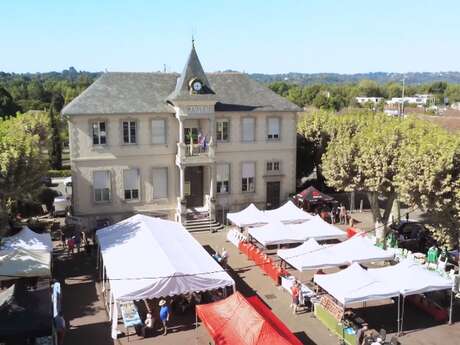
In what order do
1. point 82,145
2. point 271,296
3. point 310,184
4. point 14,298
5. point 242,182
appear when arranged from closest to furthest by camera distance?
point 14,298 < point 271,296 < point 82,145 < point 242,182 < point 310,184

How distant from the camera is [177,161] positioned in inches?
1226

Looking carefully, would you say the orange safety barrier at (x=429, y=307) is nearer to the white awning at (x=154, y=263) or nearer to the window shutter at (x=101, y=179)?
the white awning at (x=154, y=263)

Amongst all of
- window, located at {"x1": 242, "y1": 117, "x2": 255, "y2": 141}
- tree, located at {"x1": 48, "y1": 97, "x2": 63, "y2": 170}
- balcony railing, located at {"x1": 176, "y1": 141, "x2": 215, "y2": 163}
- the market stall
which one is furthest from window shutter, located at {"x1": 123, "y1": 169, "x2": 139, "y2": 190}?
tree, located at {"x1": 48, "y1": 97, "x2": 63, "y2": 170}

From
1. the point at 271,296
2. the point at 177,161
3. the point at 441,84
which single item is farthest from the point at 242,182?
the point at 441,84

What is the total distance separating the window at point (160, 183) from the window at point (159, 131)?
1865mm

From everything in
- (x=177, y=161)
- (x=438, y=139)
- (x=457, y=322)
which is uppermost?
(x=438, y=139)

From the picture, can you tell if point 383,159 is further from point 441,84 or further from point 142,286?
point 441,84

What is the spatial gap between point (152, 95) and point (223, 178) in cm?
723

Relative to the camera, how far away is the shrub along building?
30.1 meters

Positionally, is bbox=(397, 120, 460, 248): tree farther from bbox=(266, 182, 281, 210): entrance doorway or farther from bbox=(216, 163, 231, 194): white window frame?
bbox=(216, 163, 231, 194): white window frame

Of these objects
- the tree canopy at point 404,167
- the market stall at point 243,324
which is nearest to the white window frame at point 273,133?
the tree canopy at point 404,167

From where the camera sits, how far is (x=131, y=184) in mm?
31078

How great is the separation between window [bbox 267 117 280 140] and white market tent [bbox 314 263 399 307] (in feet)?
52.7

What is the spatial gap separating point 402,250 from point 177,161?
Result: 47.4 feet
